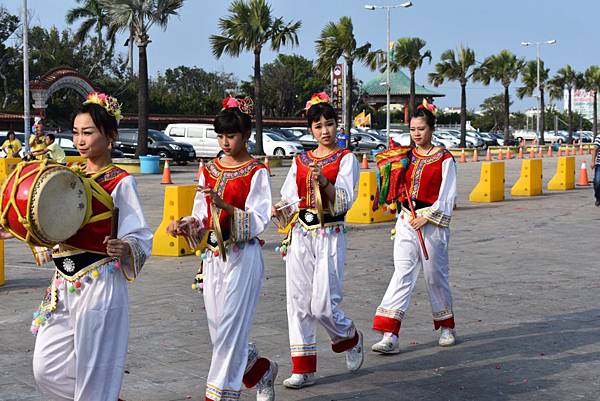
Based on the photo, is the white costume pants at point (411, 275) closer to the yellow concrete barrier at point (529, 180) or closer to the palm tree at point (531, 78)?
the yellow concrete barrier at point (529, 180)

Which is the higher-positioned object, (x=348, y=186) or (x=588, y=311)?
(x=348, y=186)

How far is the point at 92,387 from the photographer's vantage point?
4.41 meters

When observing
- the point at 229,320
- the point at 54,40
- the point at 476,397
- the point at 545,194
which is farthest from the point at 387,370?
the point at 54,40

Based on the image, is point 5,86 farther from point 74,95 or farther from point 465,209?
point 465,209

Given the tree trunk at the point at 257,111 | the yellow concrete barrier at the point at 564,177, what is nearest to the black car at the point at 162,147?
the tree trunk at the point at 257,111

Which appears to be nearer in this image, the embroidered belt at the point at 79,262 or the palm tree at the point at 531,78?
the embroidered belt at the point at 79,262

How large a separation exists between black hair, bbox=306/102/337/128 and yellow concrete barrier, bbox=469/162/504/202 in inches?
551

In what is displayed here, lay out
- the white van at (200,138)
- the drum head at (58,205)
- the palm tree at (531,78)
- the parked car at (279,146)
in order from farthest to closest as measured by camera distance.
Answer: the palm tree at (531,78), the parked car at (279,146), the white van at (200,138), the drum head at (58,205)

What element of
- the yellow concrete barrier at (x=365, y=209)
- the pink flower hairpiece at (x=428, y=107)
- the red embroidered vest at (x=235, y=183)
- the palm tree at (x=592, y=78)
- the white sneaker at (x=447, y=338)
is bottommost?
the white sneaker at (x=447, y=338)

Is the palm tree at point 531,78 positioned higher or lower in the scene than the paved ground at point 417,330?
higher

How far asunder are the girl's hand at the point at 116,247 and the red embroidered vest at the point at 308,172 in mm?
2101

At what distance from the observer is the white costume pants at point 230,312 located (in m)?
5.25

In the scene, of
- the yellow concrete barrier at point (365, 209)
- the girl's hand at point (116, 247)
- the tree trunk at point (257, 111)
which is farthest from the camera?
the tree trunk at point (257, 111)

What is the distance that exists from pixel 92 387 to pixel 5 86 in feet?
171
